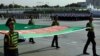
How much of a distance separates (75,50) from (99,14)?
77.7 metres

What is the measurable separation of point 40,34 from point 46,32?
32.6 inches

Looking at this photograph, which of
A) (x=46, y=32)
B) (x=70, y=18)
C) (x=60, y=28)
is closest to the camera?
(x=46, y=32)

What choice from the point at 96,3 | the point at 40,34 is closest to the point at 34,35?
the point at 40,34

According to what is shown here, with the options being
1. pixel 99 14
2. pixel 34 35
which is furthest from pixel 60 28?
pixel 99 14

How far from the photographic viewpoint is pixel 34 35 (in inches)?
552

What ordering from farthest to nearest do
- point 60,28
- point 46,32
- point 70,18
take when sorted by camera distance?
point 70,18 → point 60,28 → point 46,32

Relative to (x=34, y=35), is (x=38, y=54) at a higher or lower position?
lower

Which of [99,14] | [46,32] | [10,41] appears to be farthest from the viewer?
[99,14]

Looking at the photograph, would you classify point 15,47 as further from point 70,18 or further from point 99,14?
point 99,14

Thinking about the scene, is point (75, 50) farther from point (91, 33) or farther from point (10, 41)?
point (10, 41)

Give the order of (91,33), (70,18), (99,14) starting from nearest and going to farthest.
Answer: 1. (91,33)
2. (70,18)
3. (99,14)

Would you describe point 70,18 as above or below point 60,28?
below

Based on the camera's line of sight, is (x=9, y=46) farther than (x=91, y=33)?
No

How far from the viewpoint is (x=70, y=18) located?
227 ft
